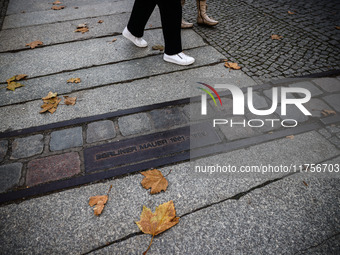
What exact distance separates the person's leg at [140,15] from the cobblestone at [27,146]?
1808 mm

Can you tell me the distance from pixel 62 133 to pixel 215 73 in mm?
1782

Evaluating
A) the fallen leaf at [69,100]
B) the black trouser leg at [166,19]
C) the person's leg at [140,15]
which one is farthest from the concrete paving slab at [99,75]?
the person's leg at [140,15]

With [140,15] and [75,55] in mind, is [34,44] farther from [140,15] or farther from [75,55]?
[140,15]

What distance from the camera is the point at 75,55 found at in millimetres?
3033

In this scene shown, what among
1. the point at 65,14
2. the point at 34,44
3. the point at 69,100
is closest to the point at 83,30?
the point at 34,44

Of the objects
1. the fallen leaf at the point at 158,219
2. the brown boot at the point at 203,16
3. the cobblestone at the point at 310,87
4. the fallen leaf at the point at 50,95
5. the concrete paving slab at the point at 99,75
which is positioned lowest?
the fallen leaf at the point at 158,219

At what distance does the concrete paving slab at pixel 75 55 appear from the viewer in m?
2.80

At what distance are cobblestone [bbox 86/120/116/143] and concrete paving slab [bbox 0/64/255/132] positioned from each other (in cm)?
17

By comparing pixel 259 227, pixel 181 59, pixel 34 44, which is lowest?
pixel 259 227

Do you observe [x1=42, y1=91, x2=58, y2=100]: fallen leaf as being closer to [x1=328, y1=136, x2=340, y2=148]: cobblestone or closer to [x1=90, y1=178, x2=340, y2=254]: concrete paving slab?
[x1=90, y1=178, x2=340, y2=254]: concrete paving slab

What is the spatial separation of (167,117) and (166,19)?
3.76 ft

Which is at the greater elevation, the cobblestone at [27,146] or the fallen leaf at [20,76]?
the fallen leaf at [20,76]

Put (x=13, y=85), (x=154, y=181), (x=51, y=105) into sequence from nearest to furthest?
(x=154, y=181) < (x=51, y=105) < (x=13, y=85)

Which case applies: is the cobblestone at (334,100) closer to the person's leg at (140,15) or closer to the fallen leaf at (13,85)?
the person's leg at (140,15)
